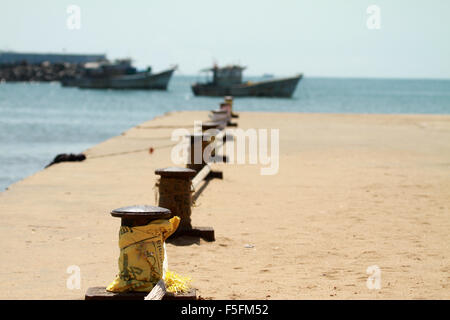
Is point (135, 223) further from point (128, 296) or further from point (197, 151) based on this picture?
point (197, 151)

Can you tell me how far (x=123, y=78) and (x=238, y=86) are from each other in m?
43.3

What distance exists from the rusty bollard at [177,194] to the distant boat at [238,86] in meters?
66.7

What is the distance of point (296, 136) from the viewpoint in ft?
71.8

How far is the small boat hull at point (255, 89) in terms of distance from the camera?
2963 inches

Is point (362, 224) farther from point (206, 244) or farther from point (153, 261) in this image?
point (153, 261)

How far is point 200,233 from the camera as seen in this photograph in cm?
Result: 799

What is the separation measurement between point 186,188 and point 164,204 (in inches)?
11.3

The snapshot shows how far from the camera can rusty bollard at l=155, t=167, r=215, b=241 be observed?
790cm

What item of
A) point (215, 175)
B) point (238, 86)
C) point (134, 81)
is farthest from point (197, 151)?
point (134, 81)

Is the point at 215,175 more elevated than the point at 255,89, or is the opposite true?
the point at 215,175

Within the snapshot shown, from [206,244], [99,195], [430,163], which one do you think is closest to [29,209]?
[99,195]

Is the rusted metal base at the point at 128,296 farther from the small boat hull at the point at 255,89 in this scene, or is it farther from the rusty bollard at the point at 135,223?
the small boat hull at the point at 255,89

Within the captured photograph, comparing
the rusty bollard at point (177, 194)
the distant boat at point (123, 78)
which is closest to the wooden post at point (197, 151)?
the rusty bollard at point (177, 194)

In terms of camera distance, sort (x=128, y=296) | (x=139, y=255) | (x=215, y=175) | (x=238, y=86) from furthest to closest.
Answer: (x=238, y=86), (x=215, y=175), (x=139, y=255), (x=128, y=296)
